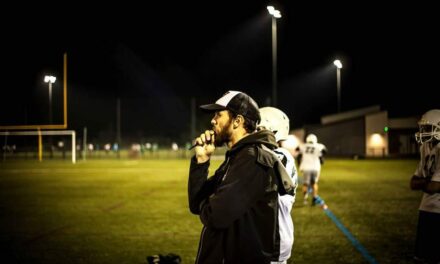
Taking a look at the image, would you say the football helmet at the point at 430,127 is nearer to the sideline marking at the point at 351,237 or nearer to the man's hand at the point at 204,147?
the sideline marking at the point at 351,237

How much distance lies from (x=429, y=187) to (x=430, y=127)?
0.66 meters

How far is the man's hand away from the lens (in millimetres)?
2620

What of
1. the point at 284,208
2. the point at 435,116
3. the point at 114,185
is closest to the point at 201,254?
the point at 284,208

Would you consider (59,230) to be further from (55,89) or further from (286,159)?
(55,89)

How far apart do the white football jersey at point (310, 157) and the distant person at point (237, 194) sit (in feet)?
35.8

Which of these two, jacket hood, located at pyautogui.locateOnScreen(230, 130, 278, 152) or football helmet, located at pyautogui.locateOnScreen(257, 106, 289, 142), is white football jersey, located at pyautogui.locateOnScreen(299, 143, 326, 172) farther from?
jacket hood, located at pyautogui.locateOnScreen(230, 130, 278, 152)

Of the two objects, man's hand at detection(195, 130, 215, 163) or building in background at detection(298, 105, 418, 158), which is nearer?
man's hand at detection(195, 130, 215, 163)

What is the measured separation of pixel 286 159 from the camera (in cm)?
384

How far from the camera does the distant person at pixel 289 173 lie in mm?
3498

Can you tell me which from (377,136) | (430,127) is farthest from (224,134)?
(377,136)

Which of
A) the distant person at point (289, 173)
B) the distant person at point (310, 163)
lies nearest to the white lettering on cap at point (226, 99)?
the distant person at point (289, 173)

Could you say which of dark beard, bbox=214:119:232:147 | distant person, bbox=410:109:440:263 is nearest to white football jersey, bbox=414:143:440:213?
distant person, bbox=410:109:440:263

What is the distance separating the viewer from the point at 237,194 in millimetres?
2432

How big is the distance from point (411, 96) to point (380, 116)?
9.09 meters
